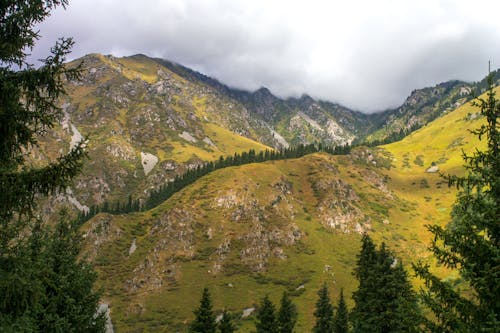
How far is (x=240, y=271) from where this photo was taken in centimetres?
13525

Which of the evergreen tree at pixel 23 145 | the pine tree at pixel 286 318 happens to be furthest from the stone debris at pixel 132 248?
the evergreen tree at pixel 23 145


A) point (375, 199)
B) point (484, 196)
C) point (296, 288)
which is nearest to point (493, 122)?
point (484, 196)

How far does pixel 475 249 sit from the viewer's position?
11117mm

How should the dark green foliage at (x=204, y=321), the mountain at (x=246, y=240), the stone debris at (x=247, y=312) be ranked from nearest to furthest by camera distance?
Result: the dark green foliage at (x=204, y=321), the stone debris at (x=247, y=312), the mountain at (x=246, y=240)

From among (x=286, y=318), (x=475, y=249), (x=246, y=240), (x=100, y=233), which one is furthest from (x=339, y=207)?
(x=475, y=249)

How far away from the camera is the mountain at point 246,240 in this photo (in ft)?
399

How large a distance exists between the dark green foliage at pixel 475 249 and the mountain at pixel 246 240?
103184mm

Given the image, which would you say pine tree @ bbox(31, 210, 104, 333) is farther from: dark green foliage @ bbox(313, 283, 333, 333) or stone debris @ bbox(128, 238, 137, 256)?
stone debris @ bbox(128, 238, 137, 256)

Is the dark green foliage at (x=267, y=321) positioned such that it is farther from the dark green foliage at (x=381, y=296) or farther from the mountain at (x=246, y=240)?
the mountain at (x=246, y=240)

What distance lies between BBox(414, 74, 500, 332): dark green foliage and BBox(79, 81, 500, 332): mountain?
339 feet

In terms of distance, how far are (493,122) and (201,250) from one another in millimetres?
140027

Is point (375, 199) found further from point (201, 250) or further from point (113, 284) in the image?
point (113, 284)

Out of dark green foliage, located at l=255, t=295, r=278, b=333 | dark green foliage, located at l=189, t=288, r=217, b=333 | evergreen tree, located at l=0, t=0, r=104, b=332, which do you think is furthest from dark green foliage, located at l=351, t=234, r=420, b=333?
evergreen tree, located at l=0, t=0, r=104, b=332

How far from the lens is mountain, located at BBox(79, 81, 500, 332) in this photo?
121500 mm
